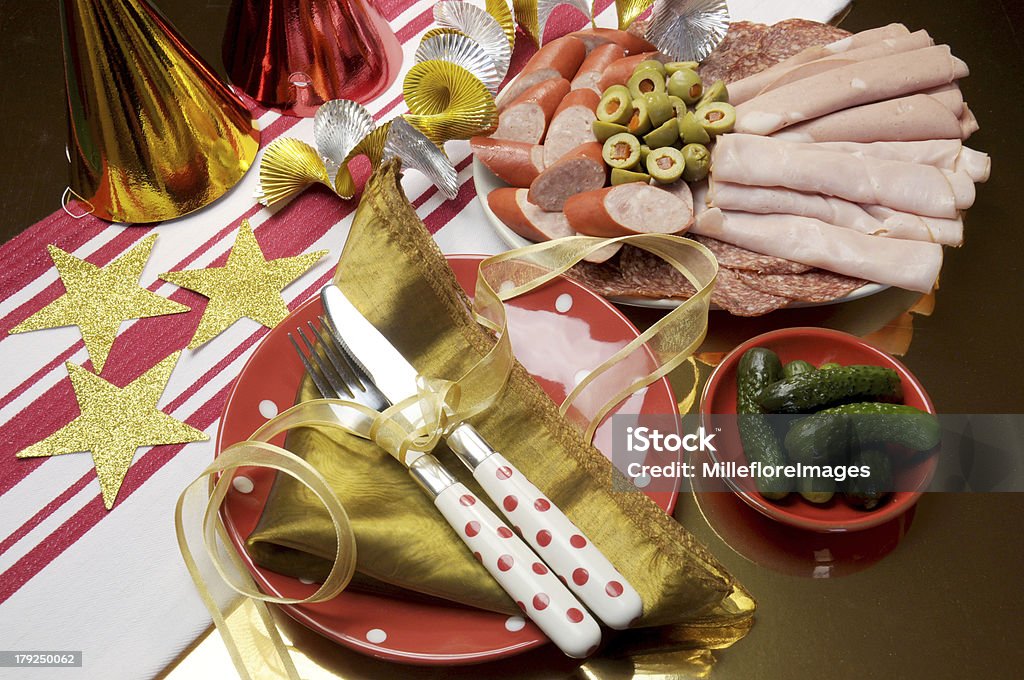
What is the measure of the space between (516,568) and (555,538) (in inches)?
1.5

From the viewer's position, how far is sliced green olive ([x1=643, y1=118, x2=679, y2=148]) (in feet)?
3.33

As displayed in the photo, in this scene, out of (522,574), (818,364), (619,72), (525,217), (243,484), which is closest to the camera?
(522,574)

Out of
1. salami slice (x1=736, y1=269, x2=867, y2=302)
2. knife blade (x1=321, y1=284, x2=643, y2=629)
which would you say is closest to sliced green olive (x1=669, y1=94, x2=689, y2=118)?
salami slice (x1=736, y1=269, x2=867, y2=302)

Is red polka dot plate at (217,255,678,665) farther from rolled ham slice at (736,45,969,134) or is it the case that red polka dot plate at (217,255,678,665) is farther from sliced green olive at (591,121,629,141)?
rolled ham slice at (736,45,969,134)

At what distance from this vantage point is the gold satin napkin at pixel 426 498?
70 cm

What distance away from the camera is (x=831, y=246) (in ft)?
3.11

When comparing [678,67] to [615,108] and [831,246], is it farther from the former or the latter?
[831,246]

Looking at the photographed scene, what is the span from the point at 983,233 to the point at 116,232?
1081mm

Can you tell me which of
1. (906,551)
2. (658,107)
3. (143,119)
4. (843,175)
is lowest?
(906,551)

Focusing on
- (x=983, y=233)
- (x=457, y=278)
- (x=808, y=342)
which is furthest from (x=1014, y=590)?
(x=457, y=278)

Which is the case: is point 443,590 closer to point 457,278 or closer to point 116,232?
point 457,278

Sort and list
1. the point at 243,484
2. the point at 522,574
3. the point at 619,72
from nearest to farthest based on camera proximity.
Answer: the point at 522,574 < the point at 243,484 < the point at 619,72

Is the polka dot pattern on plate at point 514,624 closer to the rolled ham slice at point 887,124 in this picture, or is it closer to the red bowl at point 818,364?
the red bowl at point 818,364

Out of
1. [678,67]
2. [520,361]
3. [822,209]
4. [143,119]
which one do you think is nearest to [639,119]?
[678,67]
